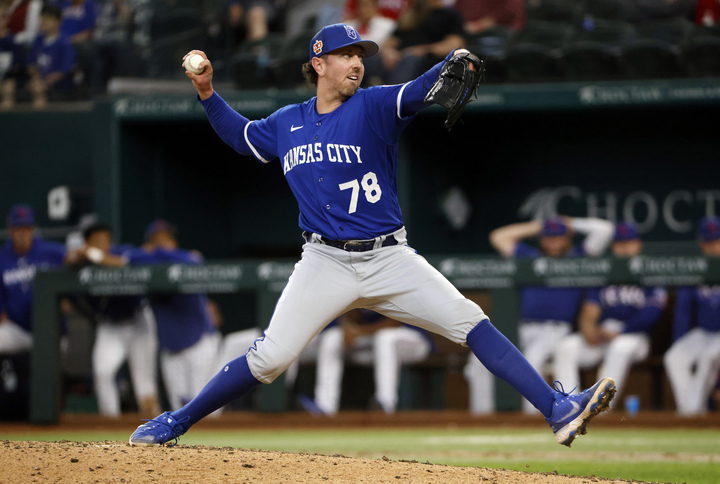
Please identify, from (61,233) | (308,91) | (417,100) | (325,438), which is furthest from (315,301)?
(61,233)

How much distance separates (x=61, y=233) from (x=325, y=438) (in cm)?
529

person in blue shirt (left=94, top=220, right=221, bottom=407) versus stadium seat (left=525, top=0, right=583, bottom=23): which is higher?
stadium seat (left=525, top=0, right=583, bottom=23)

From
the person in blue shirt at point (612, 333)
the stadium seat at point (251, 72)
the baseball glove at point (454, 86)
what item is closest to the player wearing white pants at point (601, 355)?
the person in blue shirt at point (612, 333)

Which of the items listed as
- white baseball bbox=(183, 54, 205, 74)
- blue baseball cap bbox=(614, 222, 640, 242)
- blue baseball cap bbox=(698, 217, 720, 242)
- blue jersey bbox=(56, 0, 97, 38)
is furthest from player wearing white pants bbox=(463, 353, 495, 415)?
blue jersey bbox=(56, 0, 97, 38)

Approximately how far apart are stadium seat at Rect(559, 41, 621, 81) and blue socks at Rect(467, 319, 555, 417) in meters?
5.90

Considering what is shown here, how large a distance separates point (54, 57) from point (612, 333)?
6.94 m

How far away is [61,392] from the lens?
7.77 meters

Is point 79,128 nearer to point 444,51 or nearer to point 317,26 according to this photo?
point 317,26

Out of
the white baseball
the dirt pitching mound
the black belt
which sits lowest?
the dirt pitching mound

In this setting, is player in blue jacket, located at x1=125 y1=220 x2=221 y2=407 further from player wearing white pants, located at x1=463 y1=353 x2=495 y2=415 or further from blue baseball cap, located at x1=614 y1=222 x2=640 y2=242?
blue baseball cap, located at x1=614 y1=222 x2=640 y2=242

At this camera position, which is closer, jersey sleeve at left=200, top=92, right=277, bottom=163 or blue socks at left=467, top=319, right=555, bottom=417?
blue socks at left=467, top=319, right=555, bottom=417

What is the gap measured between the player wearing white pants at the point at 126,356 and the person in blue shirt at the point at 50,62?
3988 mm

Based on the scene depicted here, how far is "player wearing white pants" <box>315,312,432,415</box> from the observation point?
7.49 meters

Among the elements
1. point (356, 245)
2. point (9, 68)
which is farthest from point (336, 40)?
point (9, 68)
